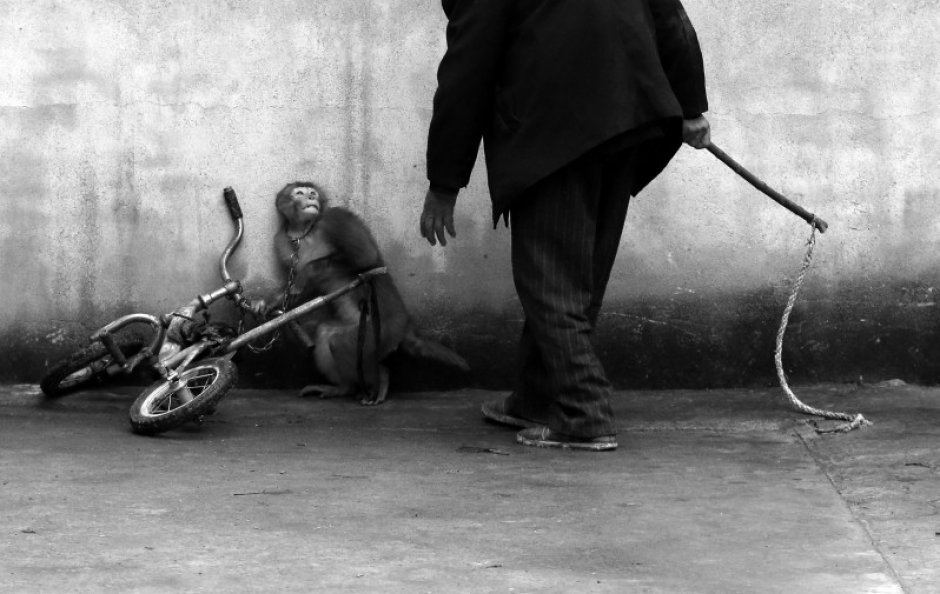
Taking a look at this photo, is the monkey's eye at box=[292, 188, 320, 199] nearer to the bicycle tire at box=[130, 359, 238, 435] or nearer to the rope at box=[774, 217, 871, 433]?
the bicycle tire at box=[130, 359, 238, 435]

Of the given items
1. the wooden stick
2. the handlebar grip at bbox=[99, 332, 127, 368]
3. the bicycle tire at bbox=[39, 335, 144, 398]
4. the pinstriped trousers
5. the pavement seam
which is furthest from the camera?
the bicycle tire at bbox=[39, 335, 144, 398]

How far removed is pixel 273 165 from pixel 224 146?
19 cm

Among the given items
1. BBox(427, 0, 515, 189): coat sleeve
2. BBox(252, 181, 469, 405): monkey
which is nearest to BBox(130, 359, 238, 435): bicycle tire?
BBox(252, 181, 469, 405): monkey

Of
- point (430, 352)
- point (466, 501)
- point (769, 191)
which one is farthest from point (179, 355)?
point (769, 191)

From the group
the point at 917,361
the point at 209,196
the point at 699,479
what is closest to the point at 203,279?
the point at 209,196

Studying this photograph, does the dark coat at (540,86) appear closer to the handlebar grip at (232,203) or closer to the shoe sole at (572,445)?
the shoe sole at (572,445)

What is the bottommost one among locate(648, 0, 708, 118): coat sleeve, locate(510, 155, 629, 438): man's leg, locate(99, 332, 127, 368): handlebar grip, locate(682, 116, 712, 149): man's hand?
locate(99, 332, 127, 368): handlebar grip

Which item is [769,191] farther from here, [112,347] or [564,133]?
[112,347]

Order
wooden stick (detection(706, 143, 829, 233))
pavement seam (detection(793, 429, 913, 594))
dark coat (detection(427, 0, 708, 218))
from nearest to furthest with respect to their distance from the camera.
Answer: pavement seam (detection(793, 429, 913, 594))
dark coat (detection(427, 0, 708, 218))
wooden stick (detection(706, 143, 829, 233))

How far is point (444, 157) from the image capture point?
14.3ft

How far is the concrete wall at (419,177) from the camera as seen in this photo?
517 centimetres

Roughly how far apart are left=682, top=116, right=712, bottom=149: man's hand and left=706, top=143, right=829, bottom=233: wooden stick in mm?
46

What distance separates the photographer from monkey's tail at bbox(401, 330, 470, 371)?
520 centimetres

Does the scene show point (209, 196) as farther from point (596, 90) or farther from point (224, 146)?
point (596, 90)
